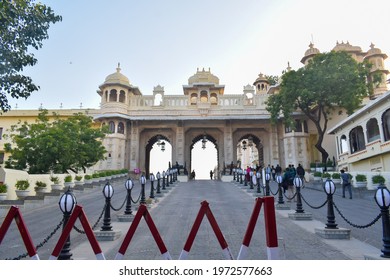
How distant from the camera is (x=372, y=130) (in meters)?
18.0

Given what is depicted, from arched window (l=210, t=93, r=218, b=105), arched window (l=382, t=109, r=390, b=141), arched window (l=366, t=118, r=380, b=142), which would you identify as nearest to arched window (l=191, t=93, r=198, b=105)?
arched window (l=210, t=93, r=218, b=105)

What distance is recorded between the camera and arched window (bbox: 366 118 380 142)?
17609 millimetres

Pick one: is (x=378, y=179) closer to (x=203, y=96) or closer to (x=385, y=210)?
(x=385, y=210)

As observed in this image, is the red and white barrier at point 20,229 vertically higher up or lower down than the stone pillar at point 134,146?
lower down

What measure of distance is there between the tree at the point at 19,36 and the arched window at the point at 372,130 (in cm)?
1875

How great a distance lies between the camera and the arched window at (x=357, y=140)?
19.3 m

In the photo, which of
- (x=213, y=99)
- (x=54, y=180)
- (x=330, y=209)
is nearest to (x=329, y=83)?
(x=213, y=99)

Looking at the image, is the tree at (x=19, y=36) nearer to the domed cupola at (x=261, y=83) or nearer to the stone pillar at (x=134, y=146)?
the stone pillar at (x=134, y=146)

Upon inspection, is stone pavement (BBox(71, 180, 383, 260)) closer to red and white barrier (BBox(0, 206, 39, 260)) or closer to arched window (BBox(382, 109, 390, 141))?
red and white barrier (BBox(0, 206, 39, 260))

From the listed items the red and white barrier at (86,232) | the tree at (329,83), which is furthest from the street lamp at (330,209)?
the tree at (329,83)

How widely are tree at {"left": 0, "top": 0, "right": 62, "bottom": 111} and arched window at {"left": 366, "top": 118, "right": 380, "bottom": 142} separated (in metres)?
18.8

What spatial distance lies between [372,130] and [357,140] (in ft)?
6.22
